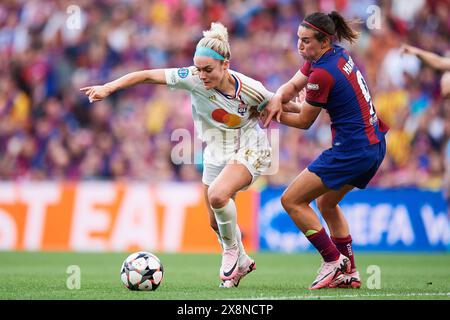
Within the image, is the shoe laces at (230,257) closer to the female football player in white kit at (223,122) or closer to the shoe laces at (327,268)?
the female football player in white kit at (223,122)

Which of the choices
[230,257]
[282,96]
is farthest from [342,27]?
[230,257]

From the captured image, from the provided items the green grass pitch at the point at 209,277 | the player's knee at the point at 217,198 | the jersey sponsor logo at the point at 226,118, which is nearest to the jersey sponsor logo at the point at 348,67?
the jersey sponsor logo at the point at 226,118

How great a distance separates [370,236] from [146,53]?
21.8 feet

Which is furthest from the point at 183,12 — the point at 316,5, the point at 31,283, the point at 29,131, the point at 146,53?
the point at 31,283

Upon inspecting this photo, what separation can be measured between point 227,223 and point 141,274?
3.40 ft

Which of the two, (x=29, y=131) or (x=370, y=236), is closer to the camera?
(x=370, y=236)

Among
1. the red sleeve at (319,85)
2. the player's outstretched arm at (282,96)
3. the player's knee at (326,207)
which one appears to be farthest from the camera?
the player's knee at (326,207)

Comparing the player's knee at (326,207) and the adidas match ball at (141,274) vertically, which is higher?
the player's knee at (326,207)

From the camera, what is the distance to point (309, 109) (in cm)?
823

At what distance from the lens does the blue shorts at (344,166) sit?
26.3 feet

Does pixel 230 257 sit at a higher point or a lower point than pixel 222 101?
lower

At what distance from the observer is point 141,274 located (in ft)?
26.3

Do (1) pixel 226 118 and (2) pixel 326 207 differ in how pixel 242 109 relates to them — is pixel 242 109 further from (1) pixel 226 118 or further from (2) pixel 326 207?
(2) pixel 326 207

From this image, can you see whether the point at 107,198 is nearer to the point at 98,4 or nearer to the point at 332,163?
the point at 98,4
